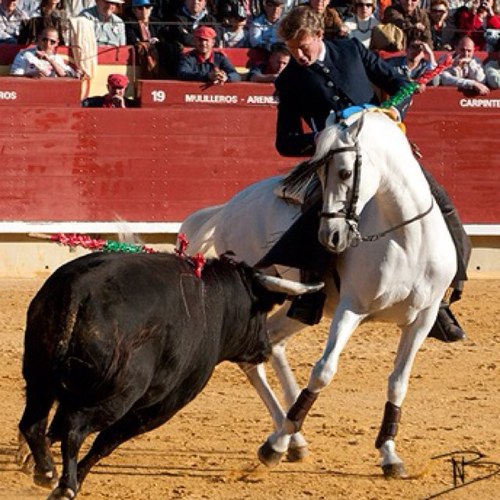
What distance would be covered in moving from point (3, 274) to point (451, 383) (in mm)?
5083

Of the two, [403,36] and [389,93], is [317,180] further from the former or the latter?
[403,36]

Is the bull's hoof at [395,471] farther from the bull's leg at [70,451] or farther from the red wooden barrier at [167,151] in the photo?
the red wooden barrier at [167,151]

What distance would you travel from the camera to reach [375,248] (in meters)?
6.21

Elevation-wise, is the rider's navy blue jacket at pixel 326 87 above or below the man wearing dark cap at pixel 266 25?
above

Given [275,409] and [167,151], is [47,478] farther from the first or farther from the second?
[167,151]

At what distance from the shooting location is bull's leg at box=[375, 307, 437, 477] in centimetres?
635

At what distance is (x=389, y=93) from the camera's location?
22.1ft

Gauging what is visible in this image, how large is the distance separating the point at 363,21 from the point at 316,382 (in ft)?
25.5

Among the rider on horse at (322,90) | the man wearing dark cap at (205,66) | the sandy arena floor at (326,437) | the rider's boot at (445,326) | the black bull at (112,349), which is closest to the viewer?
the black bull at (112,349)

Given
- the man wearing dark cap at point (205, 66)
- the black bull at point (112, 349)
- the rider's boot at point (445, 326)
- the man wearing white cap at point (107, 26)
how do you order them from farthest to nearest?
the man wearing white cap at point (107, 26) → the man wearing dark cap at point (205, 66) → the rider's boot at point (445, 326) → the black bull at point (112, 349)

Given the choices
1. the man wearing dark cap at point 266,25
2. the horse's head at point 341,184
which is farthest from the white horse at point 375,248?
the man wearing dark cap at point 266,25

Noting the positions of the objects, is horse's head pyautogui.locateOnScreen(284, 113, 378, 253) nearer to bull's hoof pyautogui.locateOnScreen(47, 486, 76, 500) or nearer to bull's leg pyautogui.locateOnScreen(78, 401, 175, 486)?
bull's leg pyautogui.locateOnScreen(78, 401, 175, 486)

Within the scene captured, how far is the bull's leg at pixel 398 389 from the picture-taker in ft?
20.8

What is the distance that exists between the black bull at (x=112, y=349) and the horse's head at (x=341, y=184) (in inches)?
20.5
